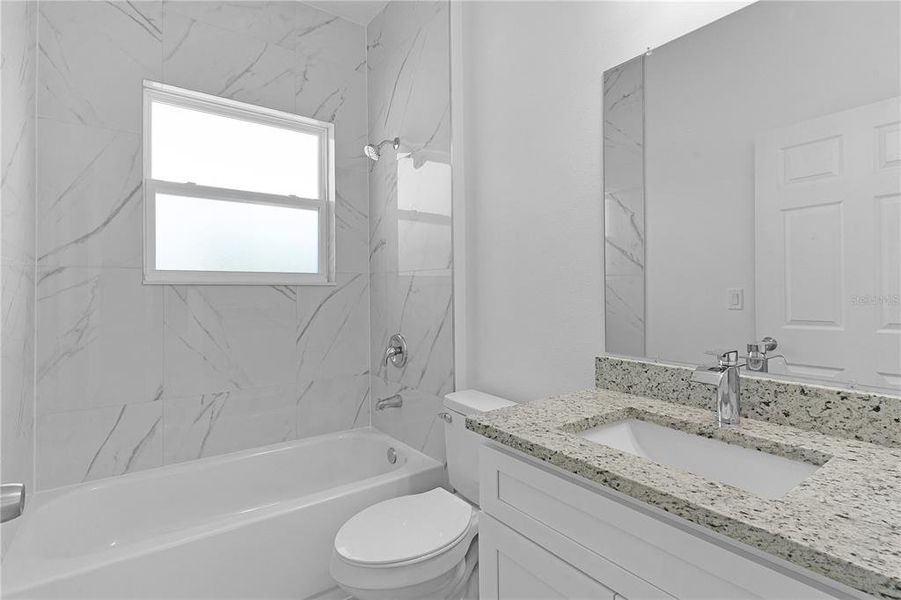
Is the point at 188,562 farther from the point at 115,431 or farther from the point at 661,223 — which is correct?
the point at 661,223

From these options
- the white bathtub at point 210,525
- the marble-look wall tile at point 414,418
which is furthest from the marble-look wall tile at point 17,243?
the marble-look wall tile at point 414,418

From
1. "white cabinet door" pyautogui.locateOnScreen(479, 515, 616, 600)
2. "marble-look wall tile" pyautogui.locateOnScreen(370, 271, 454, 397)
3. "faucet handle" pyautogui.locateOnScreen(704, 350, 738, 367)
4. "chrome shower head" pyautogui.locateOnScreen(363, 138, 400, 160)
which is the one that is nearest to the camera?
"white cabinet door" pyautogui.locateOnScreen(479, 515, 616, 600)

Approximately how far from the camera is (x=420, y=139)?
2.20m

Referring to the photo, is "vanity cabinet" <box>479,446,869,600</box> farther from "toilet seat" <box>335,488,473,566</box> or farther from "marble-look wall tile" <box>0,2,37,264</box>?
"marble-look wall tile" <box>0,2,37,264</box>

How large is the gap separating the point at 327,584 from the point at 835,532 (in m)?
1.65

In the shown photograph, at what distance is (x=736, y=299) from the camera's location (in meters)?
1.11

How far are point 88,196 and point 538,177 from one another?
1.85 metres

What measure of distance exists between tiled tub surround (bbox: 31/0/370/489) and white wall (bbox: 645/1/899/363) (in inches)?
69.1

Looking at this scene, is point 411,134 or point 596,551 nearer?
point 596,551

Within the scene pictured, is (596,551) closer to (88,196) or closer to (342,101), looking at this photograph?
(88,196)

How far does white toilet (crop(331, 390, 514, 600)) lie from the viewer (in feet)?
4.26

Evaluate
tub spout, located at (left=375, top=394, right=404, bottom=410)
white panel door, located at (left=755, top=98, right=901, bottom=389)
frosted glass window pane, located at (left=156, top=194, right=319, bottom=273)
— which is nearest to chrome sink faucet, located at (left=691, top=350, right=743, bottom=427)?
white panel door, located at (left=755, top=98, right=901, bottom=389)

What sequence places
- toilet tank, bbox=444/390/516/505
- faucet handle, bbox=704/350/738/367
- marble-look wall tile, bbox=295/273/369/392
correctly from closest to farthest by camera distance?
1. faucet handle, bbox=704/350/738/367
2. toilet tank, bbox=444/390/516/505
3. marble-look wall tile, bbox=295/273/369/392

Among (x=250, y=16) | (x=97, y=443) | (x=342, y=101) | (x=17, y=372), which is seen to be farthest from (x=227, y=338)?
(x=250, y=16)
